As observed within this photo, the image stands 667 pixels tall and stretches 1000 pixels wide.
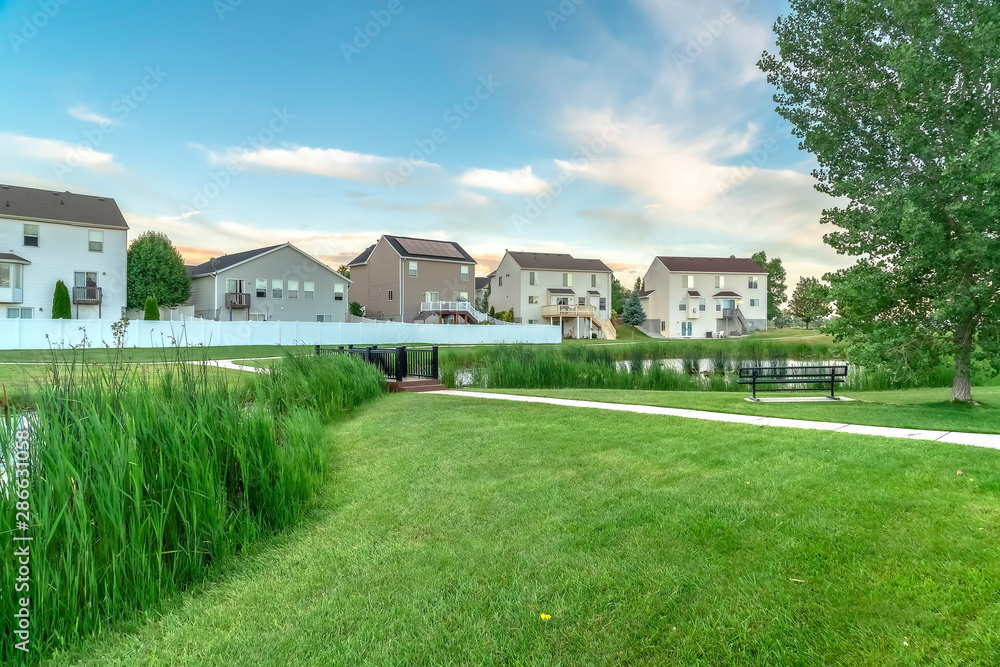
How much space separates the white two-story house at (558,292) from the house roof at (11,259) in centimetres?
3700

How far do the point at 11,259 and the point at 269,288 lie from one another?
48.1 ft

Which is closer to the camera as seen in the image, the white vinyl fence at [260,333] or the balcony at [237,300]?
the white vinyl fence at [260,333]

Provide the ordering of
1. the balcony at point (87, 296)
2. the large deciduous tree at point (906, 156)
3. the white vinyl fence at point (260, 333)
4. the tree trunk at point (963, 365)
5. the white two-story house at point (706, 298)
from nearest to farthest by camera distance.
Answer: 1. the large deciduous tree at point (906, 156)
2. the tree trunk at point (963, 365)
3. the white vinyl fence at point (260, 333)
4. the balcony at point (87, 296)
5. the white two-story house at point (706, 298)

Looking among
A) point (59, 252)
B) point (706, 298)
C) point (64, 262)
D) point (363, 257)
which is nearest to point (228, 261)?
point (64, 262)

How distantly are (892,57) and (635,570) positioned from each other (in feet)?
35.2

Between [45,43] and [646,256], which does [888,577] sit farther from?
[646,256]

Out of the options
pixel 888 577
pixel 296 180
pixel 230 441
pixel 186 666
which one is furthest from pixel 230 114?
pixel 888 577

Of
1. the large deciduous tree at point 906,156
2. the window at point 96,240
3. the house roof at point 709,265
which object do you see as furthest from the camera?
the house roof at point 709,265

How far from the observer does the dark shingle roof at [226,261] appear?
41.2 m

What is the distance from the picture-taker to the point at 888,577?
142 inches

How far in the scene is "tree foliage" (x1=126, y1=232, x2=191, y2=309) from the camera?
131 feet

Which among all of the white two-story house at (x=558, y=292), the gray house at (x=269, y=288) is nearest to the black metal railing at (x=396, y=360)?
the gray house at (x=269, y=288)

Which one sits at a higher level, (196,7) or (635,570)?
(196,7)

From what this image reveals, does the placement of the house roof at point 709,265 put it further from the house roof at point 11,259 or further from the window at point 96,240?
the house roof at point 11,259
